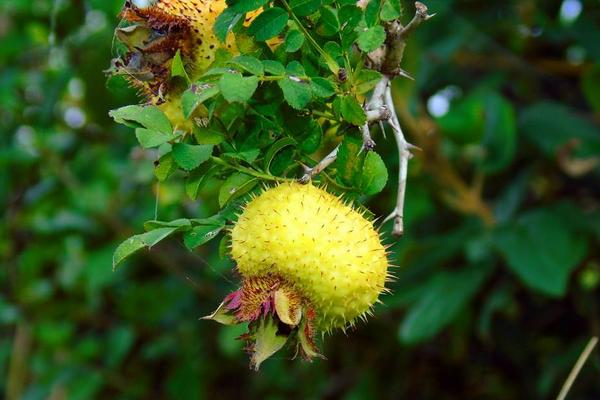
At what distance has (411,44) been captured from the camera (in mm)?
1706

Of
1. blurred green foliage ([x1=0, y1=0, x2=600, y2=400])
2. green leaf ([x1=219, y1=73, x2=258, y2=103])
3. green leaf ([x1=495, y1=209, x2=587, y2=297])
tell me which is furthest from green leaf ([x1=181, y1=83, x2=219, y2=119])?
green leaf ([x1=495, y1=209, x2=587, y2=297])

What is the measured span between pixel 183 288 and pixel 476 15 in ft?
3.66

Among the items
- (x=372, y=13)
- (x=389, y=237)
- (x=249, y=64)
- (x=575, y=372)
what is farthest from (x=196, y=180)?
(x=389, y=237)

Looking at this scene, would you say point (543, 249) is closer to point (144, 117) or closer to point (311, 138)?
point (311, 138)

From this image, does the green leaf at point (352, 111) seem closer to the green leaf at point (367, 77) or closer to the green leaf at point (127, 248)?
the green leaf at point (367, 77)

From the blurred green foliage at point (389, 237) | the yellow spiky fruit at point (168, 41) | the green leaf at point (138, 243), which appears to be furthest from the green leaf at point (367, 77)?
the blurred green foliage at point (389, 237)

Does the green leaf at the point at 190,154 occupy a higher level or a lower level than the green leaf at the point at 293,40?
lower

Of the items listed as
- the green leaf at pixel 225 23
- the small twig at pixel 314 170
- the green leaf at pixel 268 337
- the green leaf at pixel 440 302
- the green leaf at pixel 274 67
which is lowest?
the green leaf at pixel 440 302

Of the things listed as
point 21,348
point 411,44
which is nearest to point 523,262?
point 411,44

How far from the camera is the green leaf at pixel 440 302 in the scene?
1.68m

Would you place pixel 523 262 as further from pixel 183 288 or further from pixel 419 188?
pixel 183 288

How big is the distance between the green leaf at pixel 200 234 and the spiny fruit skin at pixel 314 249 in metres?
0.03

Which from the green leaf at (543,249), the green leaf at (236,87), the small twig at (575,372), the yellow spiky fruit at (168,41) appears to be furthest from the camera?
the green leaf at (543,249)

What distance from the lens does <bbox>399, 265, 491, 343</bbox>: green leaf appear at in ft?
5.50
